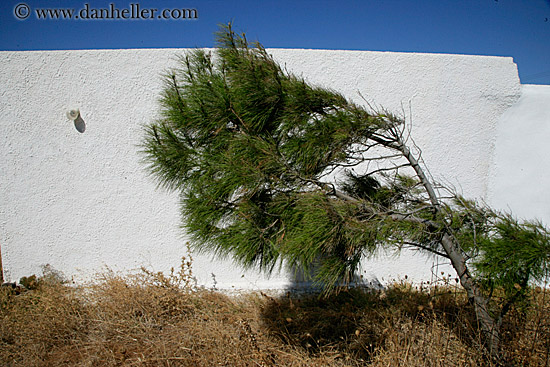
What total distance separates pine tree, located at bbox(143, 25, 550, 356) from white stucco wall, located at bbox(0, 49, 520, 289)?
1.69m

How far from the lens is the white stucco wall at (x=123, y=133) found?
3693 millimetres

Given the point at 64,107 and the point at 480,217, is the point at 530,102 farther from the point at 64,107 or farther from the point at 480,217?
the point at 64,107

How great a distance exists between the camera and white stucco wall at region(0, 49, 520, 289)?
12.1 feet

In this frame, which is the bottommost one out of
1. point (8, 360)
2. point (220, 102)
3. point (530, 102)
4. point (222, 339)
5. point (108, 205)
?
point (8, 360)

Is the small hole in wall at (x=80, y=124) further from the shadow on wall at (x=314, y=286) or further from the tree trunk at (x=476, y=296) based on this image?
the tree trunk at (x=476, y=296)

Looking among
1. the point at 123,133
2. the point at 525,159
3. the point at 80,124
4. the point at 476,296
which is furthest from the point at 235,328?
the point at 525,159

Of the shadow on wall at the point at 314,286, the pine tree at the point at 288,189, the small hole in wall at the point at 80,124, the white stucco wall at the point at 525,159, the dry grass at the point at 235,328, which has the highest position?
the white stucco wall at the point at 525,159

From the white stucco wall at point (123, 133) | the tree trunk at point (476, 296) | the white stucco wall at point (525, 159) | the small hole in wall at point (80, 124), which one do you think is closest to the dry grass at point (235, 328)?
the tree trunk at point (476, 296)

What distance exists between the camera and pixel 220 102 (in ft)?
6.63

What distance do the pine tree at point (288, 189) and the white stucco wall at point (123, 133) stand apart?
169 cm

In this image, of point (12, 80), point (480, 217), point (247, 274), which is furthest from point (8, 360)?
point (480, 217)

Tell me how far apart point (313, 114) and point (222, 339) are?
1.79 meters

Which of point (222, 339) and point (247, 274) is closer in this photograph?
point (222, 339)

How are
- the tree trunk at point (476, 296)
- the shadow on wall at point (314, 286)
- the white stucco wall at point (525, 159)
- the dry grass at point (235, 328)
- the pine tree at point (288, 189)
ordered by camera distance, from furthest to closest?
the shadow on wall at point (314, 286), the white stucco wall at point (525, 159), the dry grass at point (235, 328), the tree trunk at point (476, 296), the pine tree at point (288, 189)
